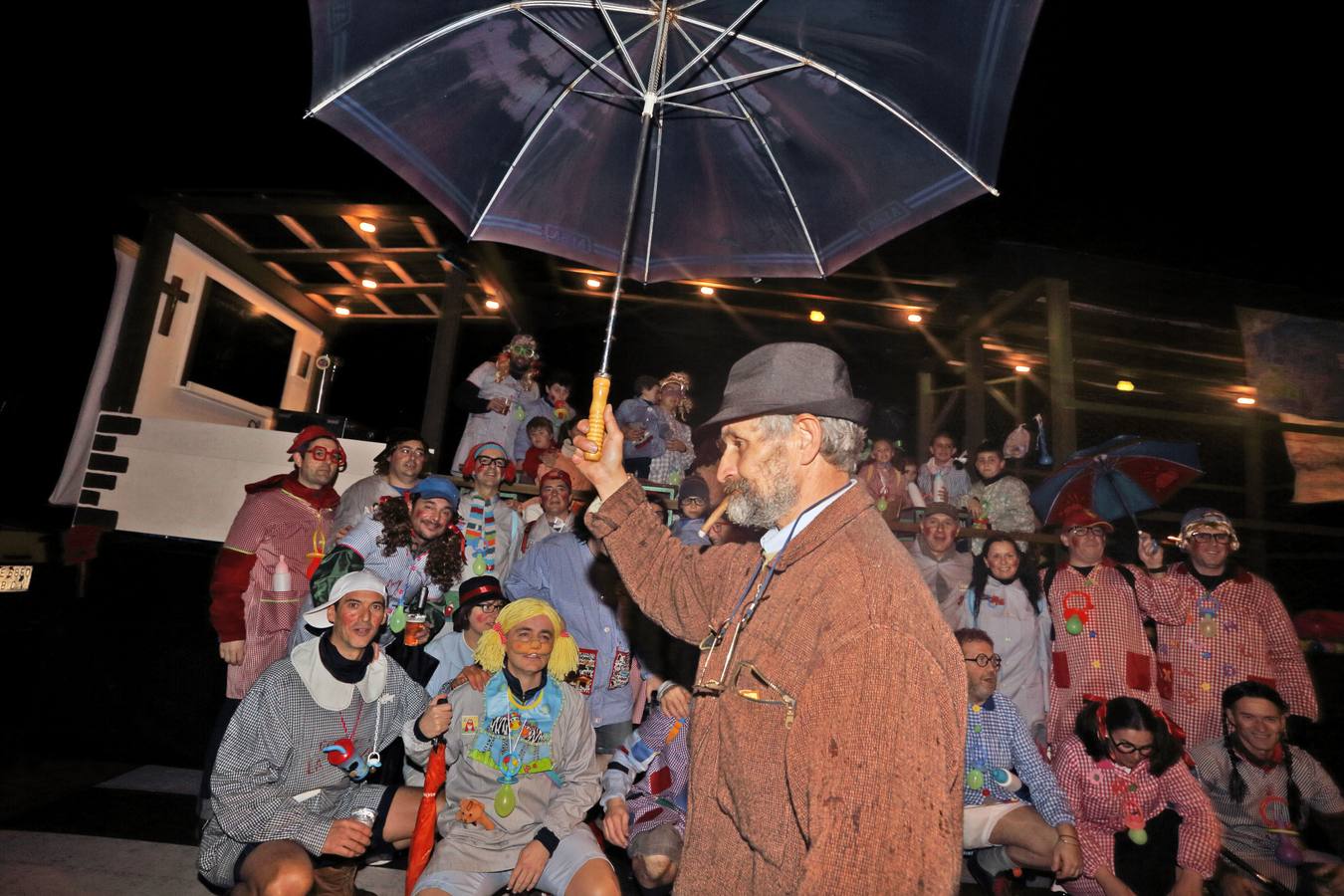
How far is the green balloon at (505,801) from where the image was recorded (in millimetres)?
3496

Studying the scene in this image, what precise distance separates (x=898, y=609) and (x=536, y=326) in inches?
458

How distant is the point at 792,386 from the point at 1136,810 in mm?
3886

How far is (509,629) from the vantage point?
391 centimetres

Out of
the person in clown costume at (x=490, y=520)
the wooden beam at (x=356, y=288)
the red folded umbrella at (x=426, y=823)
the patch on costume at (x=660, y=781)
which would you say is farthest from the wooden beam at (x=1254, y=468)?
the wooden beam at (x=356, y=288)

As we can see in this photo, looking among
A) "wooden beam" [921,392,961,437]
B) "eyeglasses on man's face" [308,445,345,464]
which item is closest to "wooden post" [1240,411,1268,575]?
"wooden beam" [921,392,961,437]

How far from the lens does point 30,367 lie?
20.8ft

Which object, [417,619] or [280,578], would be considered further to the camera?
[417,619]

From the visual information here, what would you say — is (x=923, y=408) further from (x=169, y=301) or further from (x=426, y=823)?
(x=169, y=301)

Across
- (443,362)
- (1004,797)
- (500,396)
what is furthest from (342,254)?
(1004,797)

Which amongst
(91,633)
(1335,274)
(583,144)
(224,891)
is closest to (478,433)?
(91,633)

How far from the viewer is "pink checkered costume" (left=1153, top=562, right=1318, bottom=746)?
4816mm

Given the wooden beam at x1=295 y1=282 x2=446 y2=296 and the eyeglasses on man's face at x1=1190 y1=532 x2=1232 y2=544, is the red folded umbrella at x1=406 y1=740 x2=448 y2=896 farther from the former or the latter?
the wooden beam at x1=295 y1=282 x2=446 y2=296

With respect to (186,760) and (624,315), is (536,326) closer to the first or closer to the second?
(624,315)

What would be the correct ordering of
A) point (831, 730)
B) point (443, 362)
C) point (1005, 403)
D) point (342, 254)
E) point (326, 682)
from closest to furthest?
point (831, 730) < point (326, 682) < point (443, 362) < point (342, 254) < point (1005, 403)
